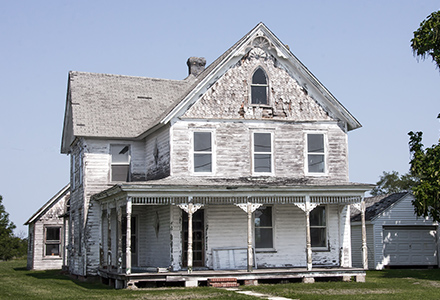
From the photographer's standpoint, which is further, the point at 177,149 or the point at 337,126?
the point at 337,126

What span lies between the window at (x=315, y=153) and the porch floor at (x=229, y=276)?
429 cm

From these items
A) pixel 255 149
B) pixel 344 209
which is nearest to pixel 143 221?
pixel 255 149

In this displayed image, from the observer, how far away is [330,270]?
22297 millimetres

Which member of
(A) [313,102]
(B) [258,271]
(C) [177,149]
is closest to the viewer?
Result: (B) [258,271]

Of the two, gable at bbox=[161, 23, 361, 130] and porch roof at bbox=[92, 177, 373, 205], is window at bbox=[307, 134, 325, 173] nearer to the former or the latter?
gable at bbox=[161, 23, 361, 130]

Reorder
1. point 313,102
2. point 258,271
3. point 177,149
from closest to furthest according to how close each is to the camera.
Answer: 1. point 258,271
2. point 177,149
3. point 313,102

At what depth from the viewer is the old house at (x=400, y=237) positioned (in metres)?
32.6

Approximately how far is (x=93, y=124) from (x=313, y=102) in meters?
9.14

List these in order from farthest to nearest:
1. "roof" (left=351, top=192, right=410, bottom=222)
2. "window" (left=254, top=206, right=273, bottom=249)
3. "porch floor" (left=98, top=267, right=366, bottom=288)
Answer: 1. "roof" (left=351, top=192, right=410, bottom=222)
2. "window" (left=254, top=206, right=273, bottom=249)
3. "porch floor" (left=98, top=267, right=366, bottom=288)

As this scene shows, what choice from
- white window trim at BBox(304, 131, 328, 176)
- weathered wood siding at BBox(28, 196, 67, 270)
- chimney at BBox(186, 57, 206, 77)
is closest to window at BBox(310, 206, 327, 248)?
white window trim at BBox(304, 131, 328, 176)

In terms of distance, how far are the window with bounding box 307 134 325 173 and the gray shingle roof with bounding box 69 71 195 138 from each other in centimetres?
633

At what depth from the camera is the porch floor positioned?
20.8 metres

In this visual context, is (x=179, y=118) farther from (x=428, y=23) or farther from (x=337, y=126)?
(x=428, y=23)

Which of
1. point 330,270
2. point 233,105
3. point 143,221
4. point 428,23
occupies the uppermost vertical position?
point 428,23
